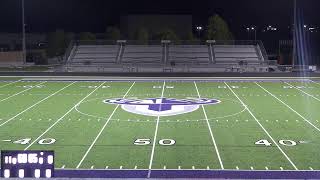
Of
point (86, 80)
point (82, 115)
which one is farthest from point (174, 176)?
point (86, 80)

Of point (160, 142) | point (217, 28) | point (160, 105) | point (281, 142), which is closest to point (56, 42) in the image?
point (217, 28)

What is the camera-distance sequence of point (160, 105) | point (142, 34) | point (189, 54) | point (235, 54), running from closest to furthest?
point (160, 105) < point (235, 54) < point (189, 54) < point (142, 34)

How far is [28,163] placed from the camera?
7.05 meters

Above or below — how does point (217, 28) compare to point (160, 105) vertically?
above

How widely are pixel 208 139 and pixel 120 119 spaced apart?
378 cm

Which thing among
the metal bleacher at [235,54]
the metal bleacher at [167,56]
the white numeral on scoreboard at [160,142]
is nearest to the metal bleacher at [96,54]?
the metal bleacher at [167,56]

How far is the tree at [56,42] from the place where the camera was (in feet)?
199

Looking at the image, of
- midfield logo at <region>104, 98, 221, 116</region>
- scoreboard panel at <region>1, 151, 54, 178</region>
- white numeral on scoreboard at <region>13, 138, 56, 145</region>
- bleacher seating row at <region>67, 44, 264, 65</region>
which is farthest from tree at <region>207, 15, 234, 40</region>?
scoreboard panel at <region>1, 151, 54, 178</region>

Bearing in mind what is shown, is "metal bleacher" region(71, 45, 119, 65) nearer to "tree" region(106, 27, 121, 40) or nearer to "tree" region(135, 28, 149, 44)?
"tree" region(135, 28, 149, 44)

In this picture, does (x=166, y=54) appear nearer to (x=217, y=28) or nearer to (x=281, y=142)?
(x=217, y=28)

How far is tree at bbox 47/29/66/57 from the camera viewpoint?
60.7 meters

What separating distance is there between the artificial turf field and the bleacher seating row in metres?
19.5

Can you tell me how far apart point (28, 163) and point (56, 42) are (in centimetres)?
5485

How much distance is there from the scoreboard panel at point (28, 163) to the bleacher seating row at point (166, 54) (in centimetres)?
3611
